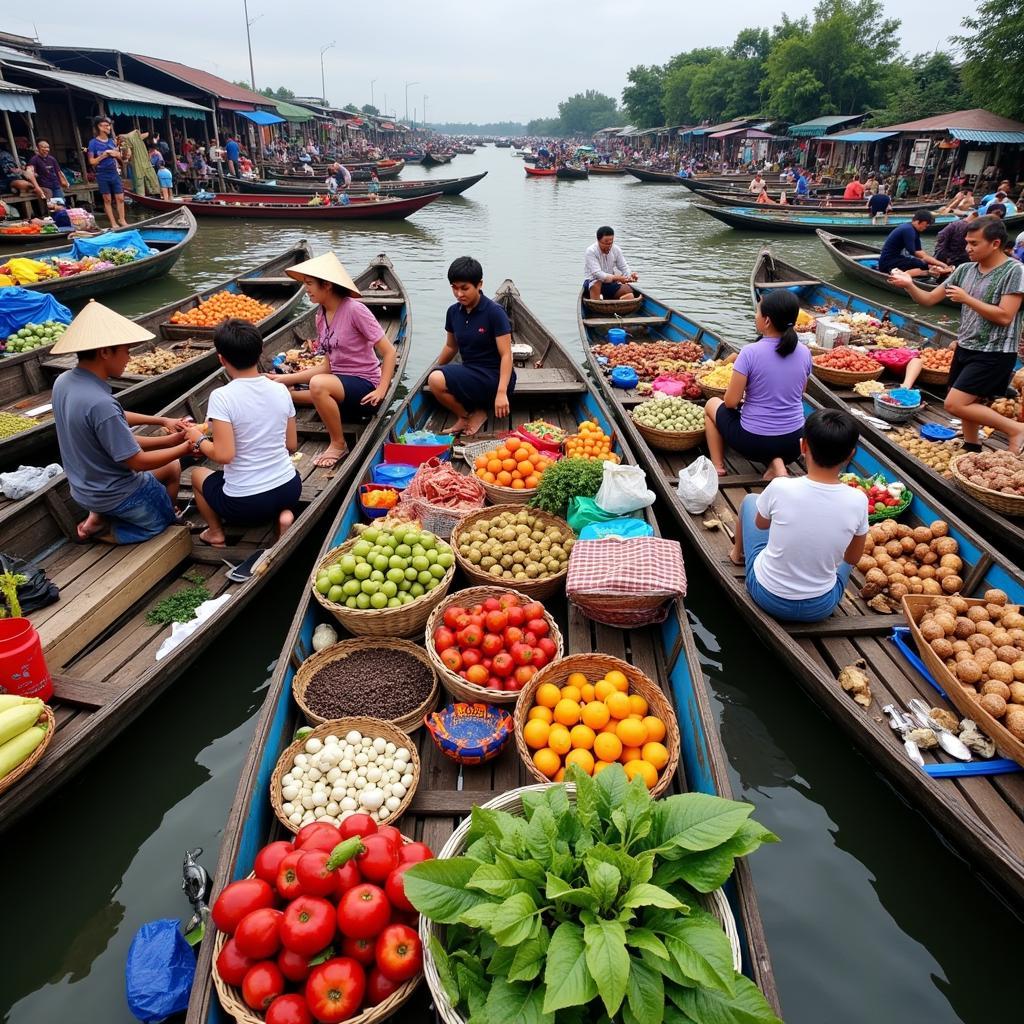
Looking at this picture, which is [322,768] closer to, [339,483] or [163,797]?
[163,797]

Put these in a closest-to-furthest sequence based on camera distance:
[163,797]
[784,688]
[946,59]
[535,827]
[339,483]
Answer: [535,827], [163,797], [784,688], [339,483], [946,59]

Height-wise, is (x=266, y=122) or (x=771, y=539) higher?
(x=266, y=122)

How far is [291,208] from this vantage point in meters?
20.0

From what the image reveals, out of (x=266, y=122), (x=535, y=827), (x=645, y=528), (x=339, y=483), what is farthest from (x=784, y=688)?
(x=266, y=122)

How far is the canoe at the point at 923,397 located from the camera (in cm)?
490

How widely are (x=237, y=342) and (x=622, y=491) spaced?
8.52 feet

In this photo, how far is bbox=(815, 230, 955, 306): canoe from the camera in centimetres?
1164

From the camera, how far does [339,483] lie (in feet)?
16.4

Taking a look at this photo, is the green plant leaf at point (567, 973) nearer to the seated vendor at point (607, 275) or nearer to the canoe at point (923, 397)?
the canoe at point (923, 397)

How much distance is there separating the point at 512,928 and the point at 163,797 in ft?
8.23

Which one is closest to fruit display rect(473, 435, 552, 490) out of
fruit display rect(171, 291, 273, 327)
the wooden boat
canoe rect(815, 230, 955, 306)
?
the wooden boat

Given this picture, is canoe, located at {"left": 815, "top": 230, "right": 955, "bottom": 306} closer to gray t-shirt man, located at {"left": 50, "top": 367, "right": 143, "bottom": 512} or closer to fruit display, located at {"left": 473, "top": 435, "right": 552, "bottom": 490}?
fruit display, located at {"left": 473, "top": 435, "right": 552, "bottom": 490}

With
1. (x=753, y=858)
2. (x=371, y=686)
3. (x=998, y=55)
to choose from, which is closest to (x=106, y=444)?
(x=371, y=686)

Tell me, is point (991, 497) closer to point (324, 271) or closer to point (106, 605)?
point (324, 271)
